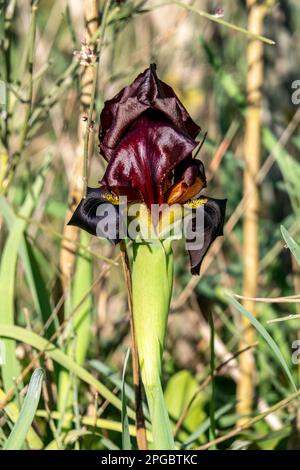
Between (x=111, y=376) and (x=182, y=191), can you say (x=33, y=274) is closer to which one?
(x=111, y=376)

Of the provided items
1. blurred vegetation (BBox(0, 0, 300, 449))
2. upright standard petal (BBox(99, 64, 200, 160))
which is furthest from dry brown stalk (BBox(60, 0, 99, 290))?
upright standard petal (BBox(99, 64, 200, 160))

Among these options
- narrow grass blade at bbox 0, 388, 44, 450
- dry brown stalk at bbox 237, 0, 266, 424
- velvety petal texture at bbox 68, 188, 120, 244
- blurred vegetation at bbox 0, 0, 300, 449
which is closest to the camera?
velvety petal texture at bbox 68, 188, 120, 244

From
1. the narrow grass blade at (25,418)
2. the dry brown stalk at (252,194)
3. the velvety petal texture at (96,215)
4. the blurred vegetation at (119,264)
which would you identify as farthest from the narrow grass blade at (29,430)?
the dry brown stalk at (252,194)

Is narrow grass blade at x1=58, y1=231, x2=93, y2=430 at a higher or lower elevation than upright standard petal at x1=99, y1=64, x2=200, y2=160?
lower

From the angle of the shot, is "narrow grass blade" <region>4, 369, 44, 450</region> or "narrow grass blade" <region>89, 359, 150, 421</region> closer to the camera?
"narrow grass blade" <region>4, 369, 44, 450</region>

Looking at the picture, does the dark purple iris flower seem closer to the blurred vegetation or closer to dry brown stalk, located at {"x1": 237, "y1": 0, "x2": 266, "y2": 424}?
the blurred vegetation

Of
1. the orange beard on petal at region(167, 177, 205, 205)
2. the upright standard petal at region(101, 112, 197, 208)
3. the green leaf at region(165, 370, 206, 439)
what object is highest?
the upright standard petal at region(101, 112, 197, 208)
